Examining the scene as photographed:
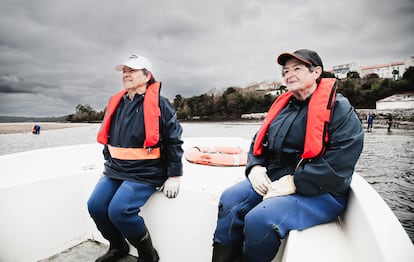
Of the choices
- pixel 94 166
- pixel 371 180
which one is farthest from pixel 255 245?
pixel 371 180

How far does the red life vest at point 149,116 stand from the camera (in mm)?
1749

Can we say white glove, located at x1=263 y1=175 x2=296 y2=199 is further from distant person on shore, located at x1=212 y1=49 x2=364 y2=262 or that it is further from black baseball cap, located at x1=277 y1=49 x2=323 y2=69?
black baseball cap, located at x1=277 y1=49 x2=323 y2=69

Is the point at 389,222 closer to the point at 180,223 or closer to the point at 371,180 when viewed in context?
the point at 180,223

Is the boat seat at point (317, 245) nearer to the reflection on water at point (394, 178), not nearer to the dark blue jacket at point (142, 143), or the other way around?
the dark blue jacket at point (142, 143)

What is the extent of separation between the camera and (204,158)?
282 centimetres

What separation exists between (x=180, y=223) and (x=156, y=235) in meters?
0.24

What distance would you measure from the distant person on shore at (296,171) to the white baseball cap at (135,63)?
37.6 inches

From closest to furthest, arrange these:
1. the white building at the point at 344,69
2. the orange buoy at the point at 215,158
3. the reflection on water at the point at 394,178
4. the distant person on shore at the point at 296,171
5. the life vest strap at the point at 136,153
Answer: the distant person on shore at the point at 296,171 → the life vest strap at the point at 136,153 → the orange buoy at the point at 215,158 → the reflection on water at the point at 394,178 → the white building at the point at 344,69

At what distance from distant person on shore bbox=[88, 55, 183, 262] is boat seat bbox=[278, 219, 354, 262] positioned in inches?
35.1

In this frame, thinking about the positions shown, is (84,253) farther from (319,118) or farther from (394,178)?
(394,178)

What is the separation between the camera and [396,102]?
47.8m

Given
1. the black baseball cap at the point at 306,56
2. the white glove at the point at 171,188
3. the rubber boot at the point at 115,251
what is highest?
the black baseball cap at the point at 306,56

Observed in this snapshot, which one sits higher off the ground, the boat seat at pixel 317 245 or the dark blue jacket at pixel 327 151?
the dark blue jacket at pixel 327 151

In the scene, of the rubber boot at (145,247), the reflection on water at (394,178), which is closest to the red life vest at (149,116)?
the rubber boot at (145,247)
